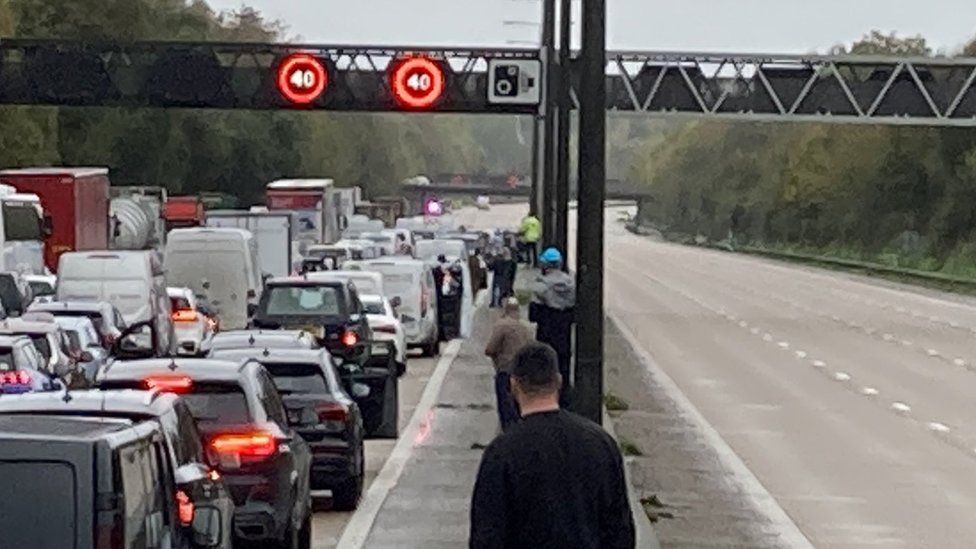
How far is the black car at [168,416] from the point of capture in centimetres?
1124

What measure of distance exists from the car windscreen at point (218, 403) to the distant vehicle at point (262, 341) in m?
3.92

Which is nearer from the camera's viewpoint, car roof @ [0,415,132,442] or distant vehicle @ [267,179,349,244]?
car roof @ [0,415,132,442]

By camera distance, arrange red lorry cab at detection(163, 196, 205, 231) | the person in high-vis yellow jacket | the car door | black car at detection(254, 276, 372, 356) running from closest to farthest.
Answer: the car door < black car at detection(254, 276, 372, 356) < the person in high-vis yellow jacket < red lorry cab at detection(163, 196, 205, 231)

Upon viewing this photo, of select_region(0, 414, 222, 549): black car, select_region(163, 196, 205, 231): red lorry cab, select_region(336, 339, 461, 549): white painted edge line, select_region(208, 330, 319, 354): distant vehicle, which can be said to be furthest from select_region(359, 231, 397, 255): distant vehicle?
select_region(0, 414, 222, 549): black car

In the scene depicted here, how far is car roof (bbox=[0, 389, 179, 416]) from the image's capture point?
39.2ft

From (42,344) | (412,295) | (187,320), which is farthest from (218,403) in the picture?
(412,295)

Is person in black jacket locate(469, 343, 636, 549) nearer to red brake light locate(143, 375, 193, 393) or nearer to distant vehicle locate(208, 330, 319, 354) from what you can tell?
red brake light locate(143, 375, 193, 393)

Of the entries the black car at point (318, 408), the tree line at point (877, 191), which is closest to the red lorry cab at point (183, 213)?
the tree line at point (877, 191)

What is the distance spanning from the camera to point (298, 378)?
20.5m

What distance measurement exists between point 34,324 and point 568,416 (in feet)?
66.3

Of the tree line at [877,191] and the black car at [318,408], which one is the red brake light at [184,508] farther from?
the tree line at [877,191]

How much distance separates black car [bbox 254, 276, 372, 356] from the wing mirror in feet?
75.5

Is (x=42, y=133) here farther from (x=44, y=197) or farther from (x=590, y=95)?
(x=590, y=95)

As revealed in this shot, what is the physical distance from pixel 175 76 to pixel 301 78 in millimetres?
9583
